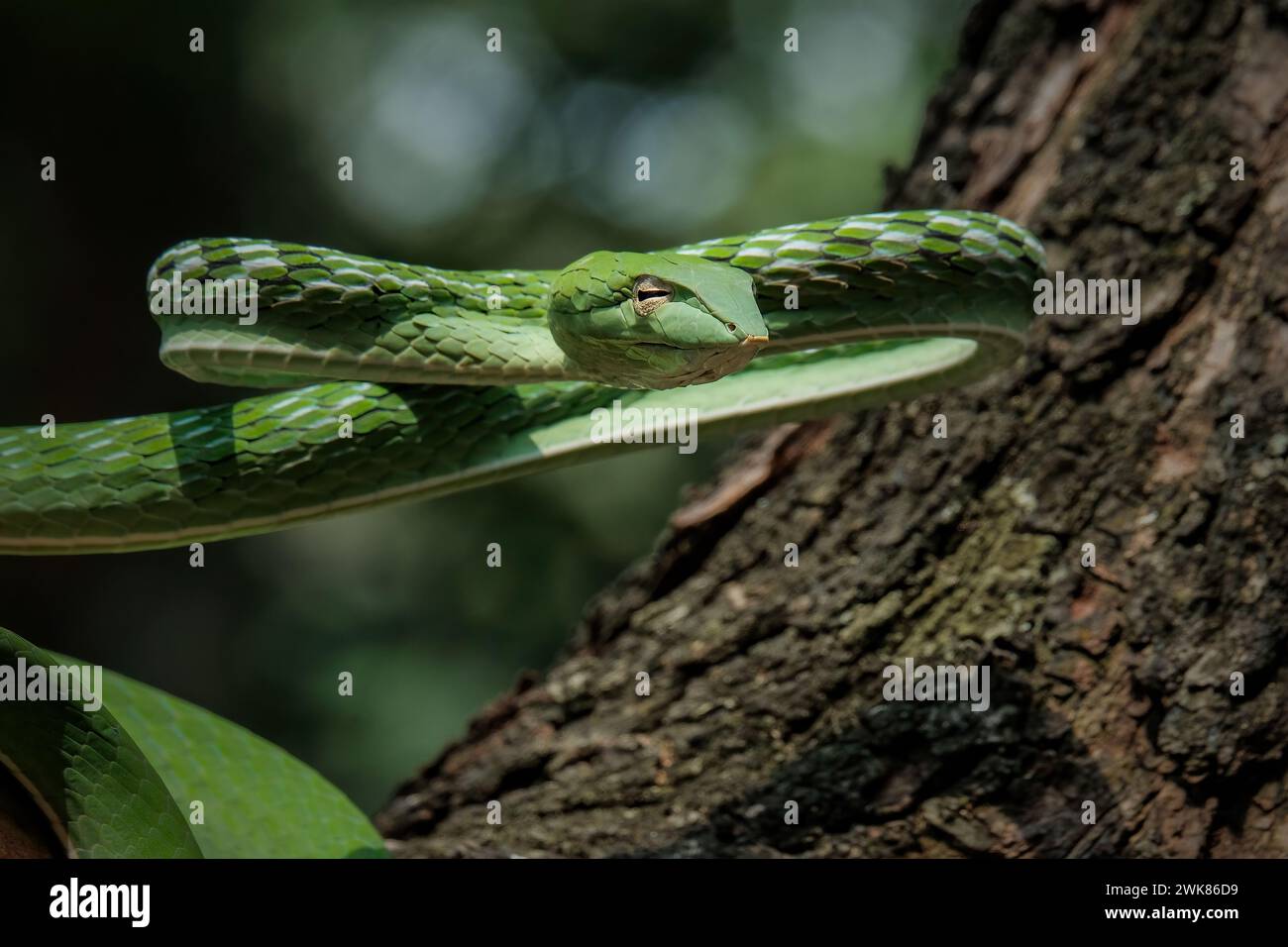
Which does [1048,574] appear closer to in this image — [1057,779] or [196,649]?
[1057,779]

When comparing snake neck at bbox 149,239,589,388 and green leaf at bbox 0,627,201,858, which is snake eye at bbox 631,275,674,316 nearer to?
snake neck at bbox 149,239,589,388

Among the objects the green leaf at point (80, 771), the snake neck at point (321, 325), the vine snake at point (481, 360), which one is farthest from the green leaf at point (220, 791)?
the snake neck at point (321, 325)

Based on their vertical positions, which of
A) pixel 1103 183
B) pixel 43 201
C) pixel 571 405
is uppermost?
pixel 43 201

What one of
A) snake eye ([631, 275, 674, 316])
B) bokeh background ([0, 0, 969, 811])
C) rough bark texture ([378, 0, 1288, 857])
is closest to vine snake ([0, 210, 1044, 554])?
snake eye ([631, 275, 674, 316])

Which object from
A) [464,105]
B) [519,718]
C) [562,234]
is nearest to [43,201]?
[464,105]

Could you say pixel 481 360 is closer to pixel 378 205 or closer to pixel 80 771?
pixel 80 771

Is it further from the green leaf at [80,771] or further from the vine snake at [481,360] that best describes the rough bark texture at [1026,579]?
the green leaf at [80,771]
